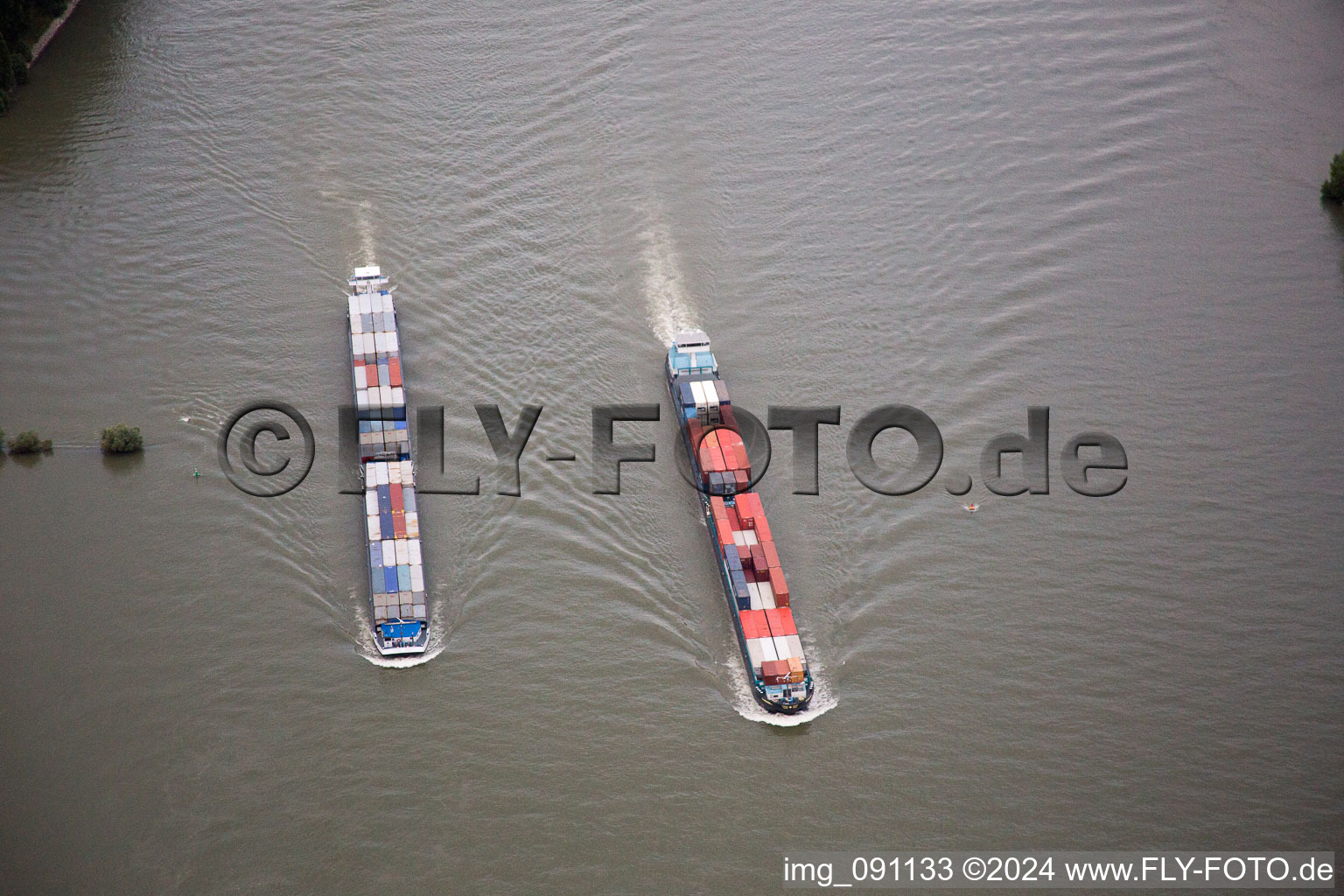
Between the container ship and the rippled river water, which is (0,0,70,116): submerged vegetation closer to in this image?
the rippled river water

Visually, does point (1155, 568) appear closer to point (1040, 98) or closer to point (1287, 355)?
point (1287, 355)

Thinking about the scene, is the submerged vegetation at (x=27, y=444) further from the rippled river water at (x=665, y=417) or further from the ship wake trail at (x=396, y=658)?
the ship wake trail at (x=396, y=658)

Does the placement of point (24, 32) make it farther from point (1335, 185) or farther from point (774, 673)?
point (1335, 185)

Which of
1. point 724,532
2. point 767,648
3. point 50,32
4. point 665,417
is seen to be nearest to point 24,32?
point 50,32

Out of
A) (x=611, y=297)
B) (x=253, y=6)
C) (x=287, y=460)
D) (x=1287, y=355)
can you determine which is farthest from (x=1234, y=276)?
(x=253, y=6)

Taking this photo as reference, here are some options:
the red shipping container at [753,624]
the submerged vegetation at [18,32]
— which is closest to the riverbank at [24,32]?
the submerged vegetation at [18,32]
